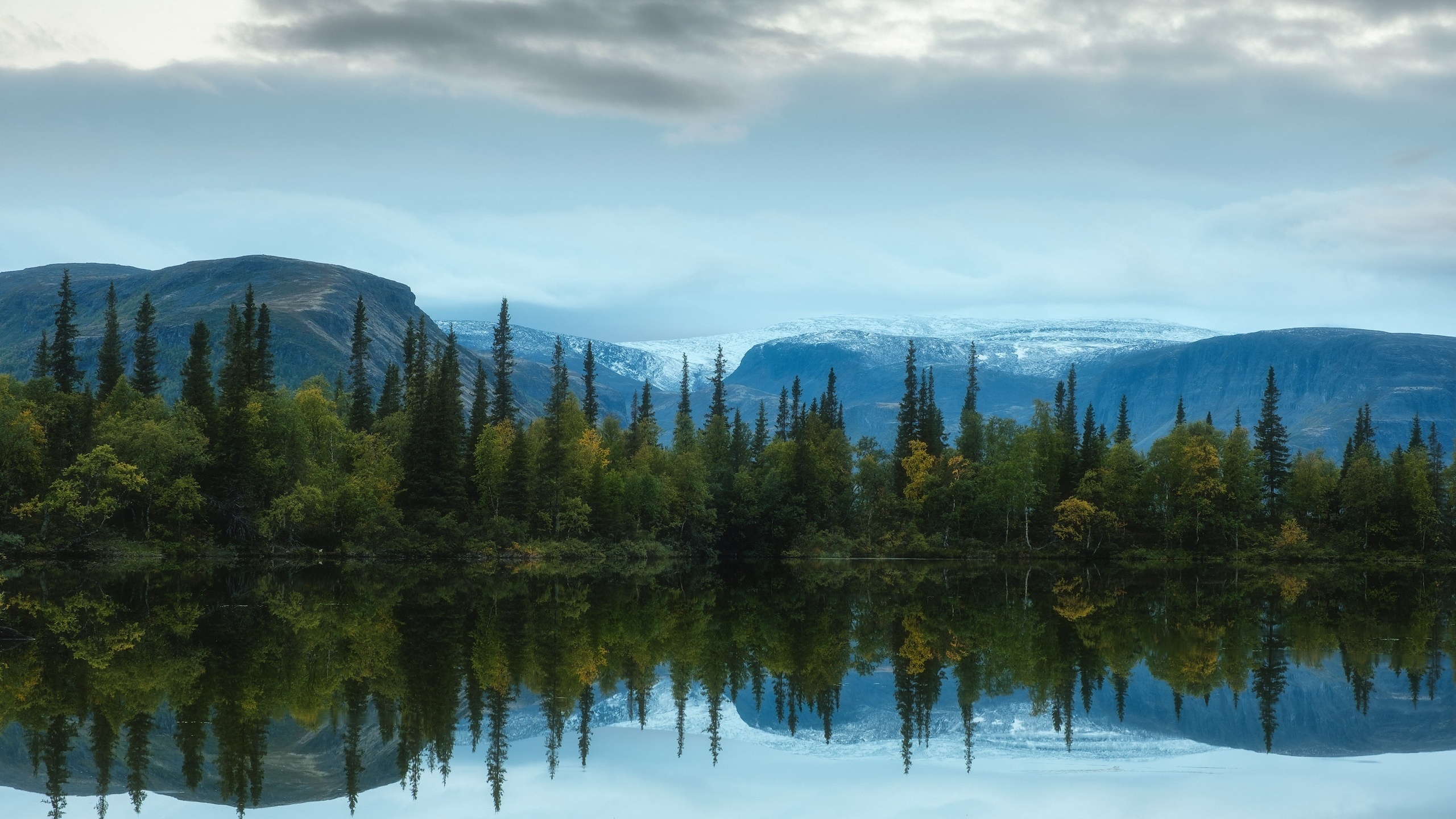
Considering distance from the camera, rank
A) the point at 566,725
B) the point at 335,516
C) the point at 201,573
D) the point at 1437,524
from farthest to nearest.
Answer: the point at 1437,524 < the point at 335,516 < the point at 201,573 < the point at 566,725

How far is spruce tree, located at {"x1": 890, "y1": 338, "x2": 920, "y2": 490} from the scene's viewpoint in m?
126

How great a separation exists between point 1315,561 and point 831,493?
48.5m

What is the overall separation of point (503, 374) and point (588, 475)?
29633 millimetres

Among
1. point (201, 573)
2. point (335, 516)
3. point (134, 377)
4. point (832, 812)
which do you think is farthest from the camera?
point (134, 377)

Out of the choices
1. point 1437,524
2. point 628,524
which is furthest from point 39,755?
point 1437,524

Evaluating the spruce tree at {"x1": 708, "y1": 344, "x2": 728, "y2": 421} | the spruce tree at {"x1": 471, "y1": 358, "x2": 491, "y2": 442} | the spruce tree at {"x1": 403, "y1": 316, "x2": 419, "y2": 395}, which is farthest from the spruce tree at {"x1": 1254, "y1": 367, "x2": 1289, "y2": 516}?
the spruce tree at {"x1": 403, "y1": 316, "x2": 419, "y2": 395}

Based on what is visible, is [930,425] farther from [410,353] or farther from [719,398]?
[410,353]

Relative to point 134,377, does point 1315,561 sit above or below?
below

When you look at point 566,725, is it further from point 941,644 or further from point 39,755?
point 941,644

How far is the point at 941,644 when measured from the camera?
37.6 metres

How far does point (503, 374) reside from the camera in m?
127

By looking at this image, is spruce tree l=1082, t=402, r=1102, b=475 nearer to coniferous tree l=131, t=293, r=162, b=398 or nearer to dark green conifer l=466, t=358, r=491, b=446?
dark green conifer l=466, t=358, r=491, b=446

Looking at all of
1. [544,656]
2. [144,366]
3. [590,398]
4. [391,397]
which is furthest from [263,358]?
[544,656]

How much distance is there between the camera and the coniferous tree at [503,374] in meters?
121
